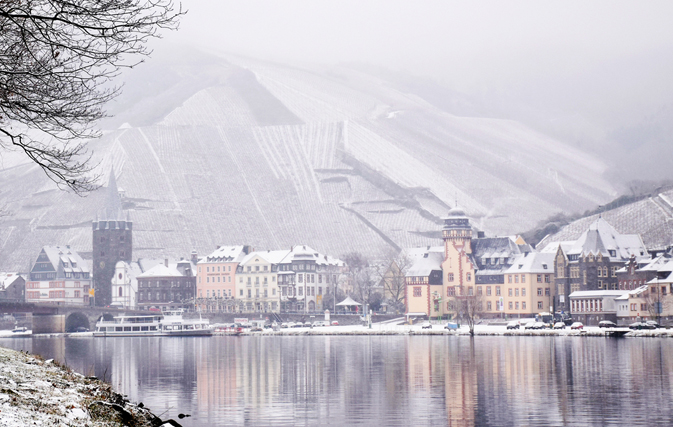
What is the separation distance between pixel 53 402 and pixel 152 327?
355 feet

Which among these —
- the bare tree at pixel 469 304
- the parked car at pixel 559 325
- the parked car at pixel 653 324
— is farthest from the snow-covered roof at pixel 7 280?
the parked car at pixel 653 324

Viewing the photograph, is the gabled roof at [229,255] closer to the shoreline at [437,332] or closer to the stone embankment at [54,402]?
the shoreline at [437,332]

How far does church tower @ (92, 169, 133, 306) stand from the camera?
16975 centimetres

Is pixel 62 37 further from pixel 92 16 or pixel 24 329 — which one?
pixel 24 329

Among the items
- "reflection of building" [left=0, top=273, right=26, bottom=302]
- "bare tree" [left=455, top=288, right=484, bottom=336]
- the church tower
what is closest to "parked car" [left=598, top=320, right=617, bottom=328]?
"bare tree" [left=455, top=288, right=484, bottom=336]

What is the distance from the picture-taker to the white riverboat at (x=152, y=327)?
120 metres

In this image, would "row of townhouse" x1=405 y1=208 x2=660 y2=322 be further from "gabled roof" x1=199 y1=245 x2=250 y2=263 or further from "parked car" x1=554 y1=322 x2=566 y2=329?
"gabled roof" x1=199 y1=245 x2=250 y2=263

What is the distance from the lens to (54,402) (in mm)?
18359

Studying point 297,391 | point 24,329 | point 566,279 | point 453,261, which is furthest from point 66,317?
point 297,391

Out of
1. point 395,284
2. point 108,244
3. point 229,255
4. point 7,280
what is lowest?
point 395,284

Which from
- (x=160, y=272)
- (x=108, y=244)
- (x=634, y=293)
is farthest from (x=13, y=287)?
(x=634, y=293)

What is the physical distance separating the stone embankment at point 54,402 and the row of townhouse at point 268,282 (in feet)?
401

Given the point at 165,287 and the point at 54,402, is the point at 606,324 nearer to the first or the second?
the point at 165,287

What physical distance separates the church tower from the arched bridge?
35779 millimetres
